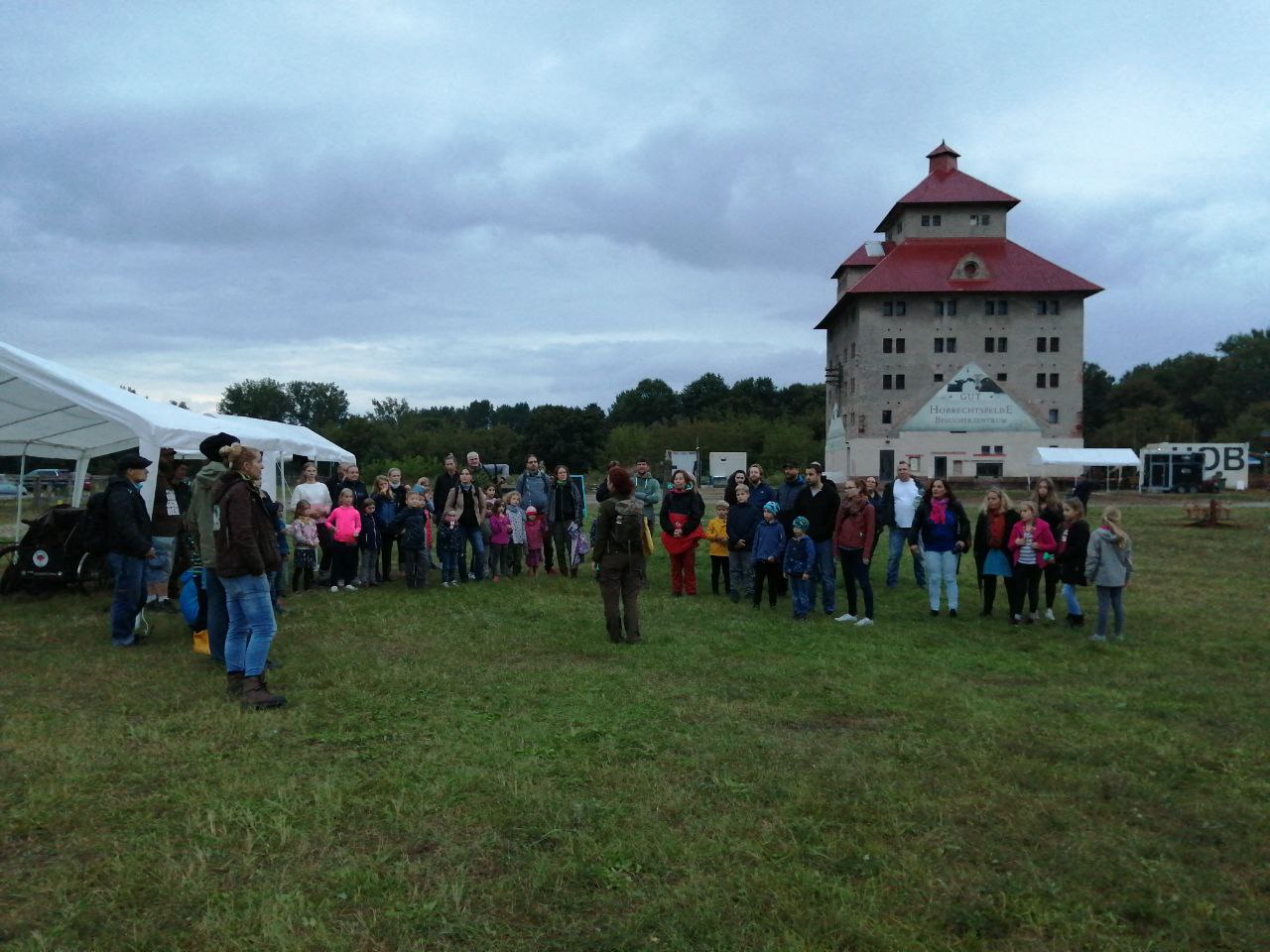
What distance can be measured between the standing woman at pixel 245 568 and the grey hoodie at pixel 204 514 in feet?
0.77

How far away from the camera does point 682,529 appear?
1231cm

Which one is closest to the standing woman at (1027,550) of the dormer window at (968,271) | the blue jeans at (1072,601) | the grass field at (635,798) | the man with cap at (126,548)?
the blue jeans at (1072,601)

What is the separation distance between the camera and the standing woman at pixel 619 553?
8977mm

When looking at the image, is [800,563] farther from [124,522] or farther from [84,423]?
[84,423]

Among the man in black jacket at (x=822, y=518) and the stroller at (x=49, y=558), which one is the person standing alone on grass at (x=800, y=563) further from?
the stroller at (x=49, y=558)

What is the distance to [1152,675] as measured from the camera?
7844 millimetres

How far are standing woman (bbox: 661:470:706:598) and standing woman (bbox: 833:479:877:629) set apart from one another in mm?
2409

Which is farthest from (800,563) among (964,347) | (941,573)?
(964,347)

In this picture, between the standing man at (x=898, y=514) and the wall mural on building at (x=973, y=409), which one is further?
the wall mural on building at (x=973, y=409)

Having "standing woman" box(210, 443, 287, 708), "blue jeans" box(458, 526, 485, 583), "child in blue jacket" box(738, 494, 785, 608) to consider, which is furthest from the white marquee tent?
"child in blue jacket" box(738, 494, 785, 608)

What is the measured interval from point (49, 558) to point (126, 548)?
3865 millimetres

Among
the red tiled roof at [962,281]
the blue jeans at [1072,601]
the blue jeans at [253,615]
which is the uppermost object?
the red tiled roof at [962,281]

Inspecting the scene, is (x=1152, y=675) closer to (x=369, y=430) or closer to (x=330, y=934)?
(x=330, y=934)

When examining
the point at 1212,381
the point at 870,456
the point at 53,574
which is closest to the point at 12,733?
the point at 53,574
